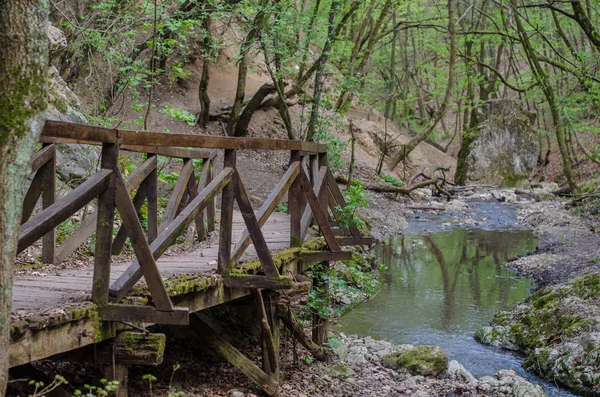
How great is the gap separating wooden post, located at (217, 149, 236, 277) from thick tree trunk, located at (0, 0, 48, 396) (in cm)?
252

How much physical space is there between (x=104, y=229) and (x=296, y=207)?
10.1 ft

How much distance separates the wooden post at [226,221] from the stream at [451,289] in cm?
466

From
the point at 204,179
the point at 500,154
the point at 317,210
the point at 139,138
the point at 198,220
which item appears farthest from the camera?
the point at 500,154

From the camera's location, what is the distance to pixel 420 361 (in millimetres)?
8172

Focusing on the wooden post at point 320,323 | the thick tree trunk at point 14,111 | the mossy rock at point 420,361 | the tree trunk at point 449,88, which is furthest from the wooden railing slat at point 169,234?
the tree trunk at point 449,88

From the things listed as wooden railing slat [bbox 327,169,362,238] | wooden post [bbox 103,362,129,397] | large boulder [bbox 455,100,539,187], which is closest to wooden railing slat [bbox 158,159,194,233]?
wooden railing slat [bbox 327,169,362,238]

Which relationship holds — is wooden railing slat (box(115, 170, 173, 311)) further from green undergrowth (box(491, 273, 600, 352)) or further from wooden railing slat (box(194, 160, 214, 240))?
green undergrowth (box(491, 273, 600, 352))

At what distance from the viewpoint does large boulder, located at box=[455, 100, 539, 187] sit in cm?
3206

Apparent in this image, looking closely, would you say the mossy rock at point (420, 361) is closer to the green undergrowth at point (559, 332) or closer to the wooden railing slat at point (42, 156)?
the green undergrowth at point (559, 332)

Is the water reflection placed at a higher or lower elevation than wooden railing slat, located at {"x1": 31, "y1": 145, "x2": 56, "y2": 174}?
lower

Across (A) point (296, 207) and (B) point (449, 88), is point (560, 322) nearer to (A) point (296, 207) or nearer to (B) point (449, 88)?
(A) point (296, 207)

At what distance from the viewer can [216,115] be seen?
70.0ft

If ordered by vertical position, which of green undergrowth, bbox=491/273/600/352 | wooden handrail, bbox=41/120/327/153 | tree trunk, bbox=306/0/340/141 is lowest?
green undergrowth, bbox=491/273/600/352

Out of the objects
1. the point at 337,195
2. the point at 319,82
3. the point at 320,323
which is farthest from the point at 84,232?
the point at 319,82
